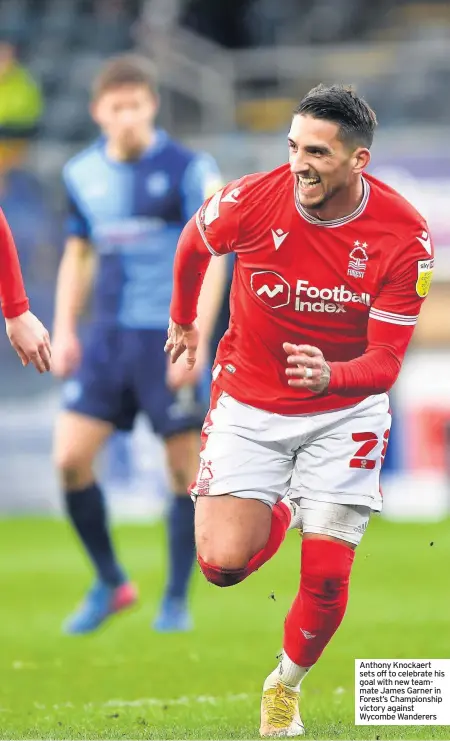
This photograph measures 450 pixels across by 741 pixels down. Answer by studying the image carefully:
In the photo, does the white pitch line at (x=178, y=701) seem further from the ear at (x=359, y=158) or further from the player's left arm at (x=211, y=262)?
the ear at (x=359, y=158)

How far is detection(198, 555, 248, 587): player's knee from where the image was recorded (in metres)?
4.82

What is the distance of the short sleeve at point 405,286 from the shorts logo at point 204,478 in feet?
2.48

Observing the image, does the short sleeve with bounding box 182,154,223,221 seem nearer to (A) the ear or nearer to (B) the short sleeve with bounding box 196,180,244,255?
(B) the short sleeve with bounding box 196,180,244,255

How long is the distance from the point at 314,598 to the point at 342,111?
5.05 feet

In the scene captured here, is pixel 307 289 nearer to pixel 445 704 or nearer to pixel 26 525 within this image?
pixel 445 704

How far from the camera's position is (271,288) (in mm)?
4875

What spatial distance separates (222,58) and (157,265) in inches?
360

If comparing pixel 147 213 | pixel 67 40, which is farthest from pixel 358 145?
pixel 67 40

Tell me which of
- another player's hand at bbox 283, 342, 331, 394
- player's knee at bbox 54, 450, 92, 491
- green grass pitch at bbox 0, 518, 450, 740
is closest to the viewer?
another player's hand at bbox 283, 342, 331, 394

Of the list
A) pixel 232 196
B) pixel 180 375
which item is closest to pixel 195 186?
pixel 180 375

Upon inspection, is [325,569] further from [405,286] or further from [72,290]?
[72,290]

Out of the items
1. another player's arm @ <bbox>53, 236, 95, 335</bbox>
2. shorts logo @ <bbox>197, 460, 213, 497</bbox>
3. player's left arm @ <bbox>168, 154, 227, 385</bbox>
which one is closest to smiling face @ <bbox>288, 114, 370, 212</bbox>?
shorts logo @ <bbox>197, 460, 213, 497</bbox>

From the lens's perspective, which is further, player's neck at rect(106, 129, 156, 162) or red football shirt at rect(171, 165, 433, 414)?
player's neck at rect(106, 129, 156, 162)

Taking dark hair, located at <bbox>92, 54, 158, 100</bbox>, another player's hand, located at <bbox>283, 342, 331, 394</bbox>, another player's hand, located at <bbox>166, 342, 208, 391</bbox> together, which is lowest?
another player's hand, located at <bbox>166, 342, 208, 391</bbox>
